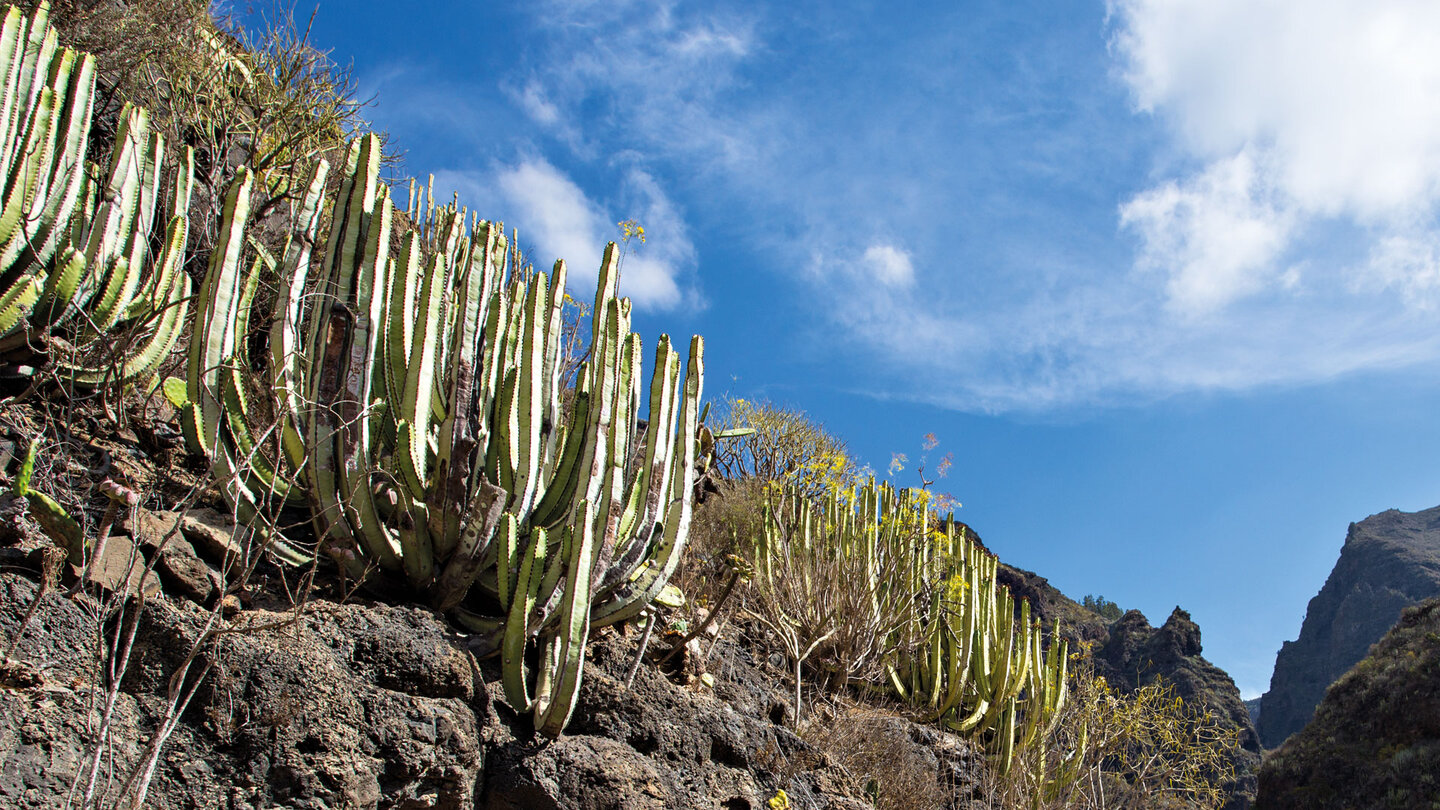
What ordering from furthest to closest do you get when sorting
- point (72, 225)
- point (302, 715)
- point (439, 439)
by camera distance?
point (72, 225) < point (439, 439) < point (302, 715)

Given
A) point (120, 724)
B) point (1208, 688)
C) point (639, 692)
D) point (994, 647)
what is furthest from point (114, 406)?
point (1208, 688)

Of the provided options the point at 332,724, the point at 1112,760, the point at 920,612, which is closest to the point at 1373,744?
the point at 1112,760

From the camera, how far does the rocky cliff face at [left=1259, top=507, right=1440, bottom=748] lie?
226 feet

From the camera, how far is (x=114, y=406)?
339 centimetres

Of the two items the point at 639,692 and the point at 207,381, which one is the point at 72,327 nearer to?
the point at 207,381

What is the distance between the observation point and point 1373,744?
25.8 m

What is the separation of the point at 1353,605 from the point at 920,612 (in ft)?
284

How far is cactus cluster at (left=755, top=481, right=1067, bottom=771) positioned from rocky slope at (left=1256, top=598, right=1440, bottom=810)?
2203 centimetres

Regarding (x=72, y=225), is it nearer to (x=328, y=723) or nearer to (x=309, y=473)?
(x=309, y=473)

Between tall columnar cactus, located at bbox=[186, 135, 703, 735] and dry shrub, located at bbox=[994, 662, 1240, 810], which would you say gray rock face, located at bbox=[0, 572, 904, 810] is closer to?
tall columnar cactus, located at bbox=[186, 135, 703, 735]

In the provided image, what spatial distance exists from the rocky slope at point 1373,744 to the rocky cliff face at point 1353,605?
44.7m

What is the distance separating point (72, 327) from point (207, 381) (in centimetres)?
106

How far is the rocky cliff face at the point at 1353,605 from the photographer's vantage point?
69.0 metres

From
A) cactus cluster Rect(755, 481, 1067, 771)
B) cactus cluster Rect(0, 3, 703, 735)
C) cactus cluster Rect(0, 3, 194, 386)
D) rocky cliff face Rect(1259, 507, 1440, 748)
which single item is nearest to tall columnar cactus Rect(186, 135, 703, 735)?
cactus cluster Rect(0, 3, 703, 735)
